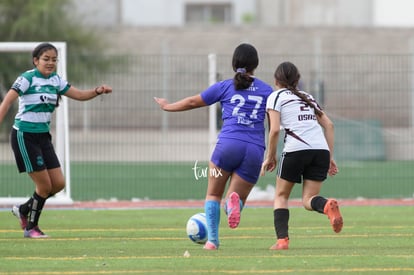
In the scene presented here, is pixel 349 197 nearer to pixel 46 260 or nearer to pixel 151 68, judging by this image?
pixel 151 68

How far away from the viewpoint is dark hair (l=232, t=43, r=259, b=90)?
11.5 meters

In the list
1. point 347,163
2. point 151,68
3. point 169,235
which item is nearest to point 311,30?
point 347,163

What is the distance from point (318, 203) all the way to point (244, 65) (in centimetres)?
157

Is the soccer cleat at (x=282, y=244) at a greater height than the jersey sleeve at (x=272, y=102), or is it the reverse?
the jersey sleeve at (x=272, y=102)

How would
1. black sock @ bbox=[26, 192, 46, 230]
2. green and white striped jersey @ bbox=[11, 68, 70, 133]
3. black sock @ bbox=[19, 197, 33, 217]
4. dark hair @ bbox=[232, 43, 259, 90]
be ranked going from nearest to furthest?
dark hair @ bbox=[232, 43, 259, 90]
green and white striped jersey @ bbox=[11, 68, 70, 133]
black sock @ bbox=[26, 192, 46, 230]
black sock @ bbox=[19, 197, 33, 217]

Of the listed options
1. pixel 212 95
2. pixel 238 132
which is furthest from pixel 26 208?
pixel 238 132

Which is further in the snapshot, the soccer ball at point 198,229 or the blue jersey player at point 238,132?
the soccer ball at point 198,229

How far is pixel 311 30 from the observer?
4988cm

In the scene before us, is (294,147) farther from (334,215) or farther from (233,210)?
(233,210)

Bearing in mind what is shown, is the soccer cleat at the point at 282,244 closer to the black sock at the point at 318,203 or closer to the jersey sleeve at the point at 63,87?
the black sock at the point at 318,203

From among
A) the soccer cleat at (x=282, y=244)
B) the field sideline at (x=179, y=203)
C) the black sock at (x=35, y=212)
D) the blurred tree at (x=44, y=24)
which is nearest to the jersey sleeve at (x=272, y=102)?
the soccer cleat at (x=282, y=244)

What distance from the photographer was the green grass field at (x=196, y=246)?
33.0 feet

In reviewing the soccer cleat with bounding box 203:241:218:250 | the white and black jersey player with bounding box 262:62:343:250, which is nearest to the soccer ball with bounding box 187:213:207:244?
the soccer cleat with bounding box 203:241:218:250

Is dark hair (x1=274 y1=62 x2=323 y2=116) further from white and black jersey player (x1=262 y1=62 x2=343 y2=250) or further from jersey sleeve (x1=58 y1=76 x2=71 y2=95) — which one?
jersey sleeve (x1=58 y1=76 x2=71 y2=95)
